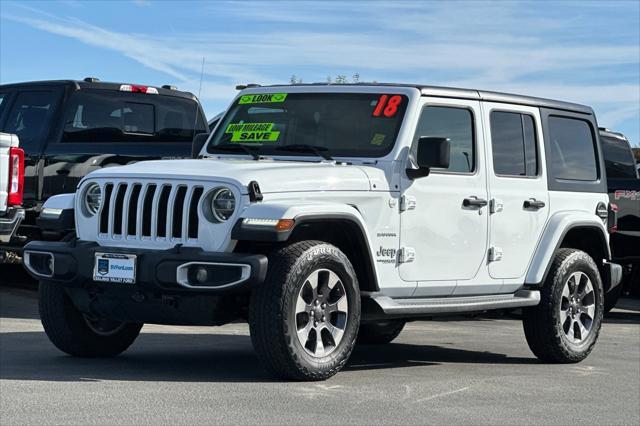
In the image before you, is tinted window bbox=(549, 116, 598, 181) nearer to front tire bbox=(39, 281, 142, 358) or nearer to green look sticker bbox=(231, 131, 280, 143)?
green look sticker bbox=(231, 131, 280, 143)

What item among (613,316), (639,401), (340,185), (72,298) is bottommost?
(613,316)

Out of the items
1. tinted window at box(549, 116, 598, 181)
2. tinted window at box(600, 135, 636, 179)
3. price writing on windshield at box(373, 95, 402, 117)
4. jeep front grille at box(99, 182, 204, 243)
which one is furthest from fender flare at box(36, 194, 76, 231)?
tinted window at box(600, 135, 636, 179)

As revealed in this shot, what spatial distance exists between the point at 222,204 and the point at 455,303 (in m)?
2.12

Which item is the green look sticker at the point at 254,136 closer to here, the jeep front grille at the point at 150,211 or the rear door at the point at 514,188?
the jeep front grille at the point at 150,211

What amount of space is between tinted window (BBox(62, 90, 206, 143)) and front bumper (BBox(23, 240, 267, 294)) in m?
5.27

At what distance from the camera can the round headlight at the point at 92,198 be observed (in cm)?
818

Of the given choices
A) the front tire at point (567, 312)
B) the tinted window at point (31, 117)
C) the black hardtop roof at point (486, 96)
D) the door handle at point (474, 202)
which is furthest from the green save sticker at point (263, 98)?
the tinted window at point (31, 117)

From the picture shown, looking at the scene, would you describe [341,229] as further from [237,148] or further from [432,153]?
[237,148]

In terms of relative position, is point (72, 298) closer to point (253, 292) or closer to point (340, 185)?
point (253, 292)

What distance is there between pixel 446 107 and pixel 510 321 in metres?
5.07

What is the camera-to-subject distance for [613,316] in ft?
48.5

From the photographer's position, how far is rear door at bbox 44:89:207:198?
12.9 metres

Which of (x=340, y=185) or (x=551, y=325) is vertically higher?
(x=340, y=185)

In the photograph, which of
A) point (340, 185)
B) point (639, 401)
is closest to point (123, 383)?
point (340, 185)
